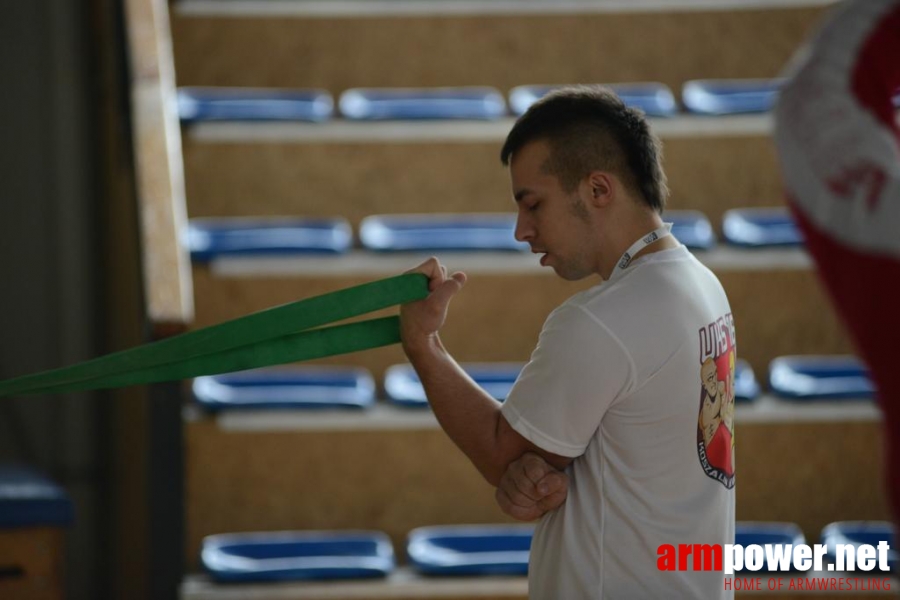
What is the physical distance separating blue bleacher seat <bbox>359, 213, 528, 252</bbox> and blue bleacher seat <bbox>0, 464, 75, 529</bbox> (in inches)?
39.5

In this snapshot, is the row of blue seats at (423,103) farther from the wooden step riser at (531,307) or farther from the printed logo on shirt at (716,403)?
the printed logo on shirt at (716,403)

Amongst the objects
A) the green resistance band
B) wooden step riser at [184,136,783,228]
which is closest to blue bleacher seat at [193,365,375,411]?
wooden step riser at [184,136,783,228]

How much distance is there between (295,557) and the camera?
2971 millimetres

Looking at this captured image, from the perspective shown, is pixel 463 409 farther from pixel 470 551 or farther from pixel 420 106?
pixel 420 106

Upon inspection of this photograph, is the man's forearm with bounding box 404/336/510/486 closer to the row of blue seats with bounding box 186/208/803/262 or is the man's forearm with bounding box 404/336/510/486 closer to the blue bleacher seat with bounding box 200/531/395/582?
the blue bleacher seat with bounding box 200/531/395/582

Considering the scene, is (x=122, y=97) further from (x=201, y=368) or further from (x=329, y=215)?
(x=201, y=368)

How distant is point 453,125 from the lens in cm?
325

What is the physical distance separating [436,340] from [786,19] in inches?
91.0

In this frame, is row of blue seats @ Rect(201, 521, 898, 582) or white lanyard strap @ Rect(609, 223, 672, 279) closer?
white lanyard strap @ Rect(609, 223, 672, 279)

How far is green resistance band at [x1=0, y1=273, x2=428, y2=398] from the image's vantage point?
171cm

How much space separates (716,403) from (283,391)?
1528 millimetres

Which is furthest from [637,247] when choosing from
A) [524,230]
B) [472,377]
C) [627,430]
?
[472,377]

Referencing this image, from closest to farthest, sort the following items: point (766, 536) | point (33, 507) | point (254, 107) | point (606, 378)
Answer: point (606, 378), point (33, 507), point (766, 536), point (254, 107)

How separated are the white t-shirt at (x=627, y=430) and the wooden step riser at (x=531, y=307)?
5.56 ft
